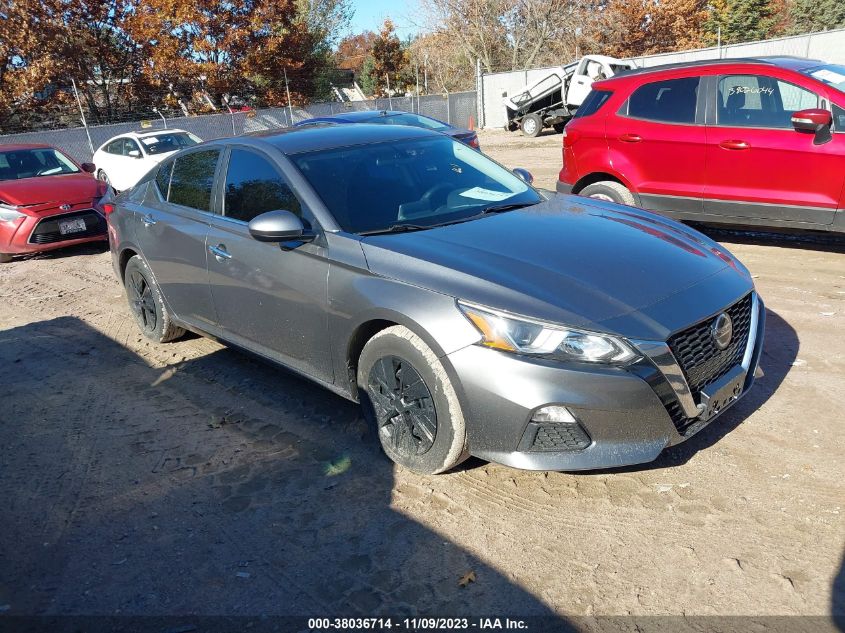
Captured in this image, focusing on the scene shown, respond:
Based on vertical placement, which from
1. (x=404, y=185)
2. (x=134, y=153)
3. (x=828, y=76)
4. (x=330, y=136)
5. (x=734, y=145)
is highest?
(x=828, y=76)

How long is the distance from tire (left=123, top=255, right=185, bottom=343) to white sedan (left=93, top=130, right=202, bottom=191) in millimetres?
9239

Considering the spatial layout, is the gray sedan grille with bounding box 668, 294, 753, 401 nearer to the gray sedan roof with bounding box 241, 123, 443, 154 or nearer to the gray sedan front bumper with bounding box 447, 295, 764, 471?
the gray sedan front bumper with bounding box 447, 295, 764, 471

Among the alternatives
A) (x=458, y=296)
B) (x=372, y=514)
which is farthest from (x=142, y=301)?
(x=458, y=296)

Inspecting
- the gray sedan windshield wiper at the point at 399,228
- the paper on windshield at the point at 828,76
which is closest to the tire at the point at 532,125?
the paper on windshield at the point at 828,76

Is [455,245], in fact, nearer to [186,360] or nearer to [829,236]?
[186,360]

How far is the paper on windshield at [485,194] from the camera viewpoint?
447 cm

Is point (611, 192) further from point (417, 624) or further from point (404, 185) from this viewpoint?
point (417, 624)

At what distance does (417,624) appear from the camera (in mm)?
2670

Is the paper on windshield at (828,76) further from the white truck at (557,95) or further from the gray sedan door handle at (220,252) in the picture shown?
the white truck at (557,95)

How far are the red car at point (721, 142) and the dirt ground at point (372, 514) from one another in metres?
1.92

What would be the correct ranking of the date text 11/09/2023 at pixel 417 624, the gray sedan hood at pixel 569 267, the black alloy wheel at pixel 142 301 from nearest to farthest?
the date text 11/09/2023 at pixel 417 624 → the gray sedan hood at pixel 569 267 → the black alloy wheel at pixel 142 301

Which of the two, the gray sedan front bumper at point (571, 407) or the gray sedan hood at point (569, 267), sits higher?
the gray sedan hood at point (569, 267)

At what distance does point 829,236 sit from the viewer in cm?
770

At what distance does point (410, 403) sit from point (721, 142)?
4.85 meters
